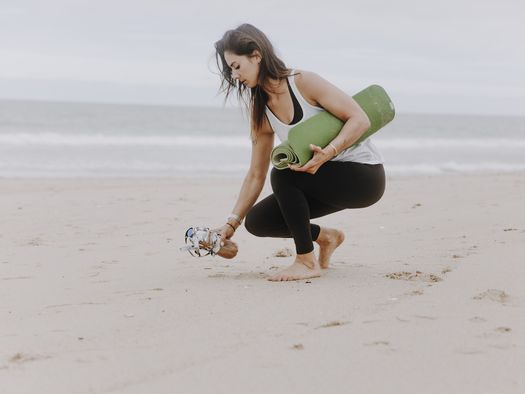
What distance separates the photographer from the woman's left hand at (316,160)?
3.59 m

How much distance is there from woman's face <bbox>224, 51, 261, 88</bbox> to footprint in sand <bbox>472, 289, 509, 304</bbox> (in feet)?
4.92

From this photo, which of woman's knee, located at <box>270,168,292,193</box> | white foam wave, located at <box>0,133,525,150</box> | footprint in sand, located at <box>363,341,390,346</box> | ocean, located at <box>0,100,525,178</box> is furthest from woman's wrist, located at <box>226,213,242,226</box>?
white foam wave, located at <box>0,133,525,150</box>

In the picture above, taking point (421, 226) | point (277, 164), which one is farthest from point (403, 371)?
point (421, 226)

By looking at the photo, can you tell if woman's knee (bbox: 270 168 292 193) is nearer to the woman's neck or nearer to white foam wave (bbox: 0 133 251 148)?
the woman's neck

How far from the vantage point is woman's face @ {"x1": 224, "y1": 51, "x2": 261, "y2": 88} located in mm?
3693

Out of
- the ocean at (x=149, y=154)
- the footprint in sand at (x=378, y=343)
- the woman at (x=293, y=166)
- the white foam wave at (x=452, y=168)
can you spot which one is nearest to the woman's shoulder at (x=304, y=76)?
the woman at (x=293, y=166)

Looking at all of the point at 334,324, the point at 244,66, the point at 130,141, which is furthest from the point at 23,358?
the point at 130,141

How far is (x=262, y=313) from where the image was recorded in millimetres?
3176

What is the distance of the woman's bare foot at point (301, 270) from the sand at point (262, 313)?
0.21ft

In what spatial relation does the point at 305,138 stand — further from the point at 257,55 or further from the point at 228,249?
the point at 228,249

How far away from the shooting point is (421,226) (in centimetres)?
599

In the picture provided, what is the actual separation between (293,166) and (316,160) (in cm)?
12

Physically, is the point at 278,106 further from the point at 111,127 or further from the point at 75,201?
the point at 111,127

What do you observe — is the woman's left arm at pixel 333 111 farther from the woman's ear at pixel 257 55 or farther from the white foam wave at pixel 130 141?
the white foam wave at pixel 130 141
